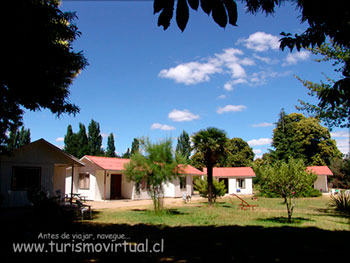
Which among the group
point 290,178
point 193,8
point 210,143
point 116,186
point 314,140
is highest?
point 314,140

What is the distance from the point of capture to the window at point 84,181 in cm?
2548

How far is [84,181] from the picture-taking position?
84.6ft

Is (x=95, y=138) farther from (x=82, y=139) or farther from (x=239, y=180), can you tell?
(x=239, y=180)

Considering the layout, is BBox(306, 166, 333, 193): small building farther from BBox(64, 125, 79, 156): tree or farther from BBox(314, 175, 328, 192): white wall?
BBox(64, 125, 79, 156): tree

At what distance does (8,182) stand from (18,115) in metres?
6.30

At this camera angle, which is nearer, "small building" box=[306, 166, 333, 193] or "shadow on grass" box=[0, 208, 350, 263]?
"shadow on grass" box=[0, 208, 350, 263]

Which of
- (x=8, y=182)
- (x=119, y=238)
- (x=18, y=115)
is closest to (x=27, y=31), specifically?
(x=18, y=115)

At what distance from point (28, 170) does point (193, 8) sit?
18385mm

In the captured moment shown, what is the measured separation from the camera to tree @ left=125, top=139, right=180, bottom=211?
14766mm

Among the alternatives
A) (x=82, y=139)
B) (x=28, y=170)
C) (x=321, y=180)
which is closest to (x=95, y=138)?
(x=82, y=139)

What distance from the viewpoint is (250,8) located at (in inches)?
112

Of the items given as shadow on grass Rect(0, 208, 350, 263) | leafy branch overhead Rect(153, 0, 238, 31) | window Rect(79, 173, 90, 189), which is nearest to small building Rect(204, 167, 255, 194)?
window Rect(79, 173, 90, 189)

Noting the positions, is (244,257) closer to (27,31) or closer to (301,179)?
(301,179)

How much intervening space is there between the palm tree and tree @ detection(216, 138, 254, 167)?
31.4 meters
